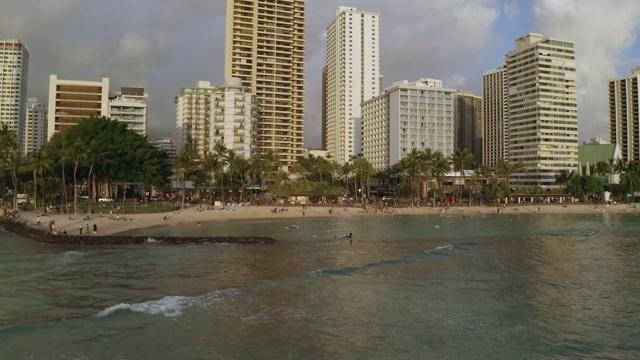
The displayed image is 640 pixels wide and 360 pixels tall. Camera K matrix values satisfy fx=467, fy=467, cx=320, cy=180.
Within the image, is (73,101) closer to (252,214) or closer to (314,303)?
(252,214)

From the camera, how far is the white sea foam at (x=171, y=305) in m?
23.3

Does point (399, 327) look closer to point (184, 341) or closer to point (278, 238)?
point (184, 341)

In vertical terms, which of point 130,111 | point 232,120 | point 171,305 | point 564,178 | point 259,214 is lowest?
point 171,305

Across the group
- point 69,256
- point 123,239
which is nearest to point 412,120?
point 123,239

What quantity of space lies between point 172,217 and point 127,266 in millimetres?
41388

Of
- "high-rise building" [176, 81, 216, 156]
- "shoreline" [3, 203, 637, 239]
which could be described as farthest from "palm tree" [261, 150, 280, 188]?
"high-rise building" [176, 81, 216, 156]

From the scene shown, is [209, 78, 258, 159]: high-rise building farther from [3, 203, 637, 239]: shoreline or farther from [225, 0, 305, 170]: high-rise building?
[3, 203, 637, 239]: shoreline

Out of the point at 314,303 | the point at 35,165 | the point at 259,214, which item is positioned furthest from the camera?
the point at 259,214

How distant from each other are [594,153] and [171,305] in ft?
632

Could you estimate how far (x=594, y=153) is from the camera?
589 ft

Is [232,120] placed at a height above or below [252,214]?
above

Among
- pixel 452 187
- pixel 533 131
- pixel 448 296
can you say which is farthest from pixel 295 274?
pixel 533 131

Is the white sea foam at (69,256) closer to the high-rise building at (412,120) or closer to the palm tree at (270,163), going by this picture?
the palm tree at (270,163)

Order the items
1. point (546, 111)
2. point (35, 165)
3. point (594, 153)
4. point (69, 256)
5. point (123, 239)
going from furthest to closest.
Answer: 1. point (594, 153)
2. point (546, 111)
3. point (35, 165)
4. point (123, 239)
5. point (69, 256)
